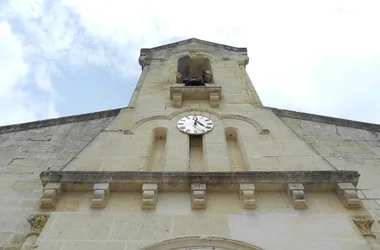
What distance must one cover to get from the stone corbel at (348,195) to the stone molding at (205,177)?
93 mm

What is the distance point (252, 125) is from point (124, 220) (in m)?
3.77

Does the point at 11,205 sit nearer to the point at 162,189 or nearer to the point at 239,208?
the point at 162,189

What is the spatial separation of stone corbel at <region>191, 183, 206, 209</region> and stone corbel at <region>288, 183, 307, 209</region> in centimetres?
126

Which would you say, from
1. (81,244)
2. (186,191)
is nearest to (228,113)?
(186,191)

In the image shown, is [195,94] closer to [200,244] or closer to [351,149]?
[351,149]

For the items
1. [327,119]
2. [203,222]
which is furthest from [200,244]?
[327,119]

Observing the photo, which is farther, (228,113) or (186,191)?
(228,113)

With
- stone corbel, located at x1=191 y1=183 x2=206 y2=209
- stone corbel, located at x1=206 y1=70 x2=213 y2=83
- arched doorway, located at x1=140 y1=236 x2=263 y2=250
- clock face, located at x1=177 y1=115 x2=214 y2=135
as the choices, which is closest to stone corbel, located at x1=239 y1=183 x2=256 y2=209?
stone corbel, located at x1=191 y1=183 x2=206 y2=209

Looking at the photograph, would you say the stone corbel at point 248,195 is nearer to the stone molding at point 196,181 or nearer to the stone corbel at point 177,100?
the stone molding at point 196,181

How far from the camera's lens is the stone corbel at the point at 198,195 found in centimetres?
572

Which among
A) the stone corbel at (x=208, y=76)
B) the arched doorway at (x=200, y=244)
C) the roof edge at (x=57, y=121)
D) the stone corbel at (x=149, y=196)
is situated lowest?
the arched doorway at (x=200, y=244)

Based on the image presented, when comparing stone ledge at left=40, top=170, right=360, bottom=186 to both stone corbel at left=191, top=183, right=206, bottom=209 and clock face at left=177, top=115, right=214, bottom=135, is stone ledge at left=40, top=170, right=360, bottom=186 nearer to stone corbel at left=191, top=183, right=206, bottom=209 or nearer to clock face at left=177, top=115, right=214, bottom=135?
stone corbel at left=191, top=183, right=206, bottom=209

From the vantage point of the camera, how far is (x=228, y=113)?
8.83 meters

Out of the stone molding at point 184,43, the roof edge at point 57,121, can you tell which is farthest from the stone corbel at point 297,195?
the stone molding at point 184,43
